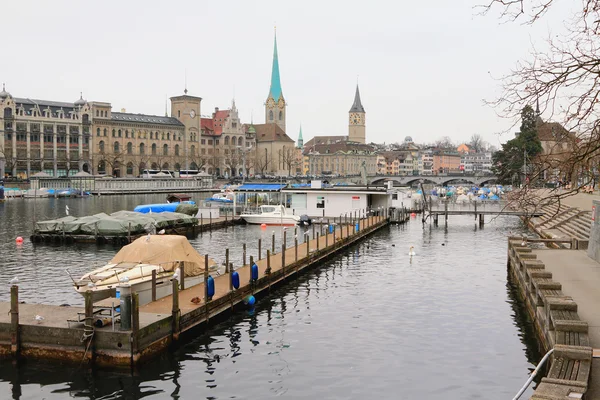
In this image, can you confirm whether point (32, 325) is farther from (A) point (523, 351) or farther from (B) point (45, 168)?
(B) point (45, 168)

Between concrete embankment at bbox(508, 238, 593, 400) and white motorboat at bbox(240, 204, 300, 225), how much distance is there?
3836 centimetres

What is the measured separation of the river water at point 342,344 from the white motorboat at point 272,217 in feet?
81.0

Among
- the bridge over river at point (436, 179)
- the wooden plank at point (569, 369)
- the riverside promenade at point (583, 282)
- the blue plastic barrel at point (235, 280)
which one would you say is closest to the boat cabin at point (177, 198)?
the blue plastic barrel at point (235, 280)

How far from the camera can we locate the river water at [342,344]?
1834 centimetres

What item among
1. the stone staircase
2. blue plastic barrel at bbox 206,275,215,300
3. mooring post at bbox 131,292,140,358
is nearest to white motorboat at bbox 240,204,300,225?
the stone staircase

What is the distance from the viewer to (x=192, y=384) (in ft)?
61.7

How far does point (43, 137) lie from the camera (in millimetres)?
155750

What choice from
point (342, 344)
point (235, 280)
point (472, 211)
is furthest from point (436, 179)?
point (342, 344)

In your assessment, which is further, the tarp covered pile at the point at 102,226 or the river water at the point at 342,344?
the tarp covered pile at the point at 102,226

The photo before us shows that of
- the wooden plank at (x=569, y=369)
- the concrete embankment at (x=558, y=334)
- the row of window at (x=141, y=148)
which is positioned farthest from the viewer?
the row of window at (x=141, y=148)

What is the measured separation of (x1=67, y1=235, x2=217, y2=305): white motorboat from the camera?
24.7 meters

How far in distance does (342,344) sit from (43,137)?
149 meters

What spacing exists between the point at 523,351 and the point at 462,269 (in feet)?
56.7

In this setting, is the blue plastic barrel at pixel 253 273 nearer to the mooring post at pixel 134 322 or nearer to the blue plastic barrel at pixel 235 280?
the blue plastic barrel at pixel 235 280
